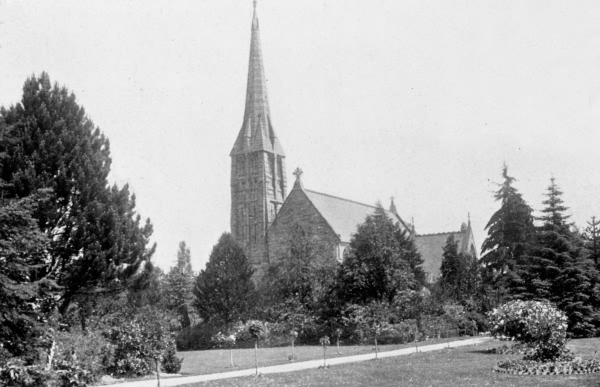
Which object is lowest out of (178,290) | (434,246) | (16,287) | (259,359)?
(259,359)

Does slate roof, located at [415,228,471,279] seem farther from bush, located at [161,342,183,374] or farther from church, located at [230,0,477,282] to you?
bush, located at [161,342,183,374]

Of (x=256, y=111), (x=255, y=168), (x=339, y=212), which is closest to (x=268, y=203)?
(x=255, y=168)

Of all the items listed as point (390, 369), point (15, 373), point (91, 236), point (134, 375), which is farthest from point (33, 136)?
point (390, 369)

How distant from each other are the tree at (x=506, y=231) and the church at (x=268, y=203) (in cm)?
1086

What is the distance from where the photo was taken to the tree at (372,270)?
3916 cm

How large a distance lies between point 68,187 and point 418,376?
14.7 metres

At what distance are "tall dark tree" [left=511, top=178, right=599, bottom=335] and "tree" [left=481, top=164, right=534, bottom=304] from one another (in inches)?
554

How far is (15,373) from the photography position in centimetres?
1034

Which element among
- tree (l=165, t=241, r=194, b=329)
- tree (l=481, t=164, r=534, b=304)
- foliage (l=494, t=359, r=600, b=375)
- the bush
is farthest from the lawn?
tree (l=165, t=241, r=194, b=329)

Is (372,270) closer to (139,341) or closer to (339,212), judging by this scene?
(139,341)

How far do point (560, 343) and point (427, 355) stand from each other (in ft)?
19.9

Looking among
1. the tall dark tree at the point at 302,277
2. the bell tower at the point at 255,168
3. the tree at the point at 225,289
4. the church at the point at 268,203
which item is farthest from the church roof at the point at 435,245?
the tree at the point at 225,289

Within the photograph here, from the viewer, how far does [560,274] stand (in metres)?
33.5

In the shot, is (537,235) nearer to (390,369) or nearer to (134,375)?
(390,369)
